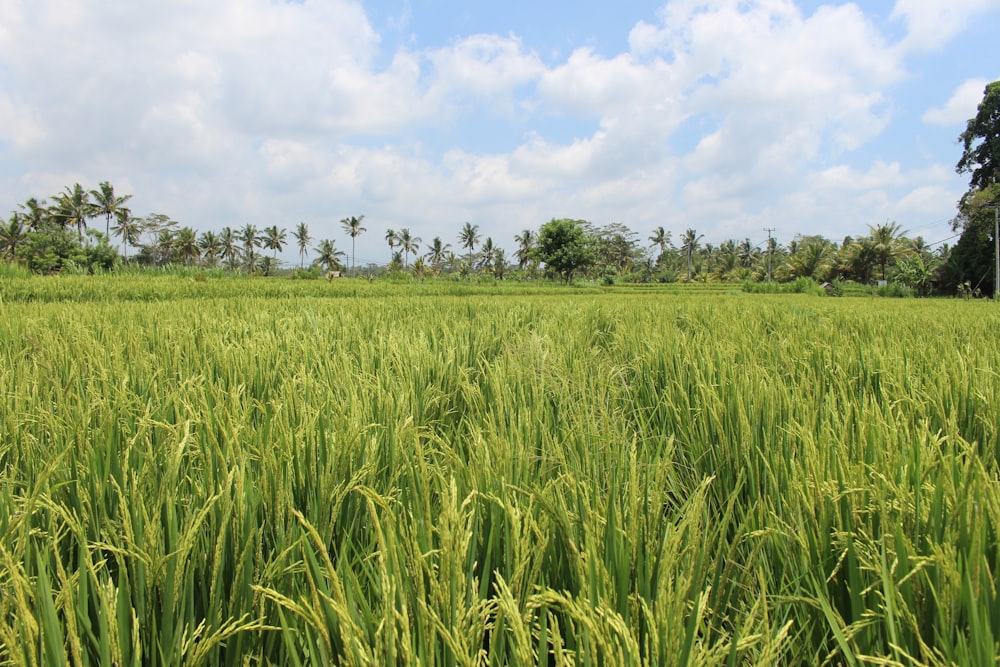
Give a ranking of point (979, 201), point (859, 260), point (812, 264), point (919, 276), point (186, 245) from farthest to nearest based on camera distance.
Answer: point (186, 245) < point (812, 264) < point (859, 260) < point (919, 276) < point (979, 201)

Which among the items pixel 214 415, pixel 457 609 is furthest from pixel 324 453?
pixel 457 609

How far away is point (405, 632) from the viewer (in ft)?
1.67

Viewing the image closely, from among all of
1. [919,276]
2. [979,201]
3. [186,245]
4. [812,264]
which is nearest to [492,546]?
[979,201]

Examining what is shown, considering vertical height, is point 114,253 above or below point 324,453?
above

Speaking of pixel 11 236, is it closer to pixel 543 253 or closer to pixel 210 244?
pixel 210 244

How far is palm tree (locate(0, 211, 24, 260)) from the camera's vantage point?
46263 mm

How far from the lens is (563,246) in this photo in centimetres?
4769

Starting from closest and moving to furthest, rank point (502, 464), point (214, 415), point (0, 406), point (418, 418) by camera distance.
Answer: point (502, 464), point (214, 415), point (0, 406), point (418, 418)

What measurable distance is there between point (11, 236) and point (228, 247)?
24.4 m

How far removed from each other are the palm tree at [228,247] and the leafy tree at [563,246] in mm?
46550

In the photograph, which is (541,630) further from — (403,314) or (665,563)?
(403,314)

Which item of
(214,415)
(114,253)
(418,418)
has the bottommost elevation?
(418,418)

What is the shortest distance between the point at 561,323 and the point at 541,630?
3732mm

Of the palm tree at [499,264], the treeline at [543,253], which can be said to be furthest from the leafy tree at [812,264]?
the palm tree at [499,264]
